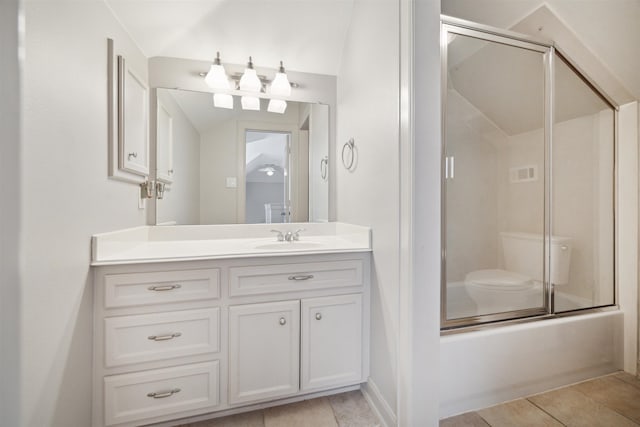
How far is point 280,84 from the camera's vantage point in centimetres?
196

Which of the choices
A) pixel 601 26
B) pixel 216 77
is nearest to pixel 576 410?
pixel 601 26

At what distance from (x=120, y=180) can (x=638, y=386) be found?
3038 mm

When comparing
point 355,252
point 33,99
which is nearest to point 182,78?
point 33,99

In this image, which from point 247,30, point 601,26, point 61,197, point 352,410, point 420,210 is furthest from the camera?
point 247,30

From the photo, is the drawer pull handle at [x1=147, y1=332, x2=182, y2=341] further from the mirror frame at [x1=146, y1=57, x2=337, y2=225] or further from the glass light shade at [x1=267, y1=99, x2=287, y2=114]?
the glass light shade at [x1=267, y1=99, x2=287, y2=114]

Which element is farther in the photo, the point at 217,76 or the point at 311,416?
the point at 217,76

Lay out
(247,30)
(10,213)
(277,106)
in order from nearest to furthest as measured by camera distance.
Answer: (10,213)
(247,30)
(277,106)

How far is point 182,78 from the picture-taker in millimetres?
1831

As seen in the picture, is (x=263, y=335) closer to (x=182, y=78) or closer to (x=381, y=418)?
(x=381, y=418)

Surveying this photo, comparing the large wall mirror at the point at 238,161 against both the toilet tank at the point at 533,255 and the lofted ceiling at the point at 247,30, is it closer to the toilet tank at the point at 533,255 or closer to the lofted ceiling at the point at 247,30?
the lofted ceiling at the point at 247,30

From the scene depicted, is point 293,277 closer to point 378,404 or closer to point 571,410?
point 378,404

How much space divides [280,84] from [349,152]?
69 centimetres

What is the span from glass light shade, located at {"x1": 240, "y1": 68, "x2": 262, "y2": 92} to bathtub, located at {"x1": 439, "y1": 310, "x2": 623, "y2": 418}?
189 centimetres

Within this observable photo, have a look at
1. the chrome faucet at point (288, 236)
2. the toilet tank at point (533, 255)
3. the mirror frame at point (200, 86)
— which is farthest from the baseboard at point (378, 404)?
the toilet tank at point (533, 255)
